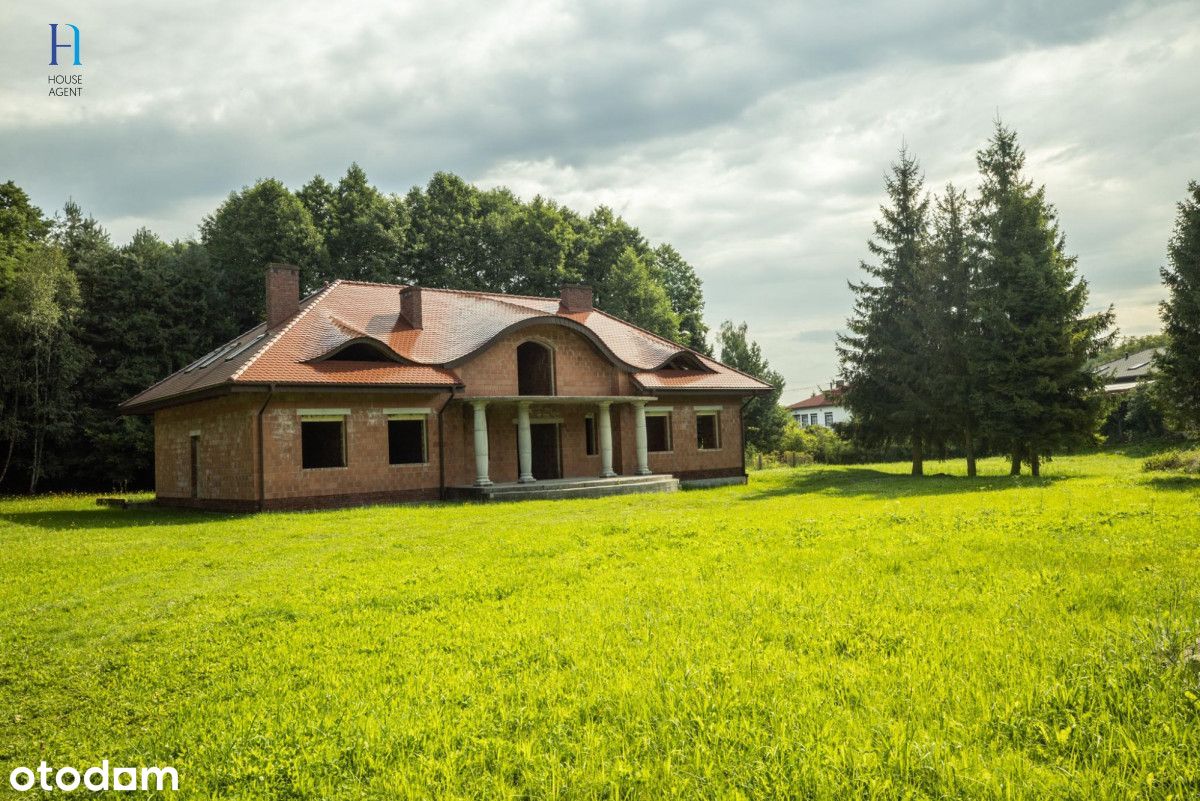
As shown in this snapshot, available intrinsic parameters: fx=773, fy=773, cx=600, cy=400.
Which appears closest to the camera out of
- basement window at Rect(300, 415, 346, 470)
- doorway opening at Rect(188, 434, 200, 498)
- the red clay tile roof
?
the red clay tile roof

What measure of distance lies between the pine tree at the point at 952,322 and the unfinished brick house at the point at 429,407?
617 centimetres

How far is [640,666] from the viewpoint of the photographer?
4938 millimetres

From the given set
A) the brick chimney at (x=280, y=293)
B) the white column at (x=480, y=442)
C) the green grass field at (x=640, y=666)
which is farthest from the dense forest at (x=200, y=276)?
the green grass field at (x=640, y=666)

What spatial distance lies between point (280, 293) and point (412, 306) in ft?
12.4

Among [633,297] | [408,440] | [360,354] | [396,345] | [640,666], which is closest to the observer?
[640,666]

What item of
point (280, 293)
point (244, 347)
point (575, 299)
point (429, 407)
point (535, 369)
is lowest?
point (429, 407)

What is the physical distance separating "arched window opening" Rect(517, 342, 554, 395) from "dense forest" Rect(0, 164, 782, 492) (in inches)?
620

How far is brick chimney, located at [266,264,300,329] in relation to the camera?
74.1 feet

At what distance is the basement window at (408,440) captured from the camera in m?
21.2

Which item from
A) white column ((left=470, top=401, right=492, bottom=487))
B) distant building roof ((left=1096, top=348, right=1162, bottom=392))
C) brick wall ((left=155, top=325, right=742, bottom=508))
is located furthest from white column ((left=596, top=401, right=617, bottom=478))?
distant building roof ((left=1096, top=348, right=1162, bottom=392))

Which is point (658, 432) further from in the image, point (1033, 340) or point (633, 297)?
point (633, 297)

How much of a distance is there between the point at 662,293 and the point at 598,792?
39.9 metres

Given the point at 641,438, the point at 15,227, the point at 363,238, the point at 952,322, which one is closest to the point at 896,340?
the point at 952,322

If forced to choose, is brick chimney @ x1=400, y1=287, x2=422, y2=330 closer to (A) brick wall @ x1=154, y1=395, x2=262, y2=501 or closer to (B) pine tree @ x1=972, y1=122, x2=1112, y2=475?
(A) brick wall @ x1=154, y1=395, x2=262, y2=501
